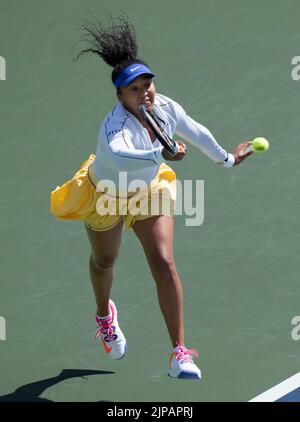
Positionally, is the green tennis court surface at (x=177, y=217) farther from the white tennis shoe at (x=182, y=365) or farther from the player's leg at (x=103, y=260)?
the player's leg at (x=103, y=260)

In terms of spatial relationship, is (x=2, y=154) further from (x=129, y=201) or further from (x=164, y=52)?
(x=129, y=201)

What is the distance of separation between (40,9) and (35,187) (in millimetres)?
3173

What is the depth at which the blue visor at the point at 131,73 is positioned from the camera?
810 cm

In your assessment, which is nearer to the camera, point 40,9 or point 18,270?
point 18,270

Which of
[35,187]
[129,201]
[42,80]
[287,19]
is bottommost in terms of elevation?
[129,201]

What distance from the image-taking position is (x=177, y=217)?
34.8ft

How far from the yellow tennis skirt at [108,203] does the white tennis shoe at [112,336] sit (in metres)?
0.81

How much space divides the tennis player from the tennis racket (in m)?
0.05

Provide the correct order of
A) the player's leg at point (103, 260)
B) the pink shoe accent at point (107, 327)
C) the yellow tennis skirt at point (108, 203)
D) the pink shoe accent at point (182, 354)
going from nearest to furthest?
the pink shoe accent at point (182, 354)
the yellow tennis skirt at point (108, 203)
the player's leg at point (103, 260)
the pink shoe accent at point (107, 327)

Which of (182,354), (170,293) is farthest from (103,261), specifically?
(182,354)

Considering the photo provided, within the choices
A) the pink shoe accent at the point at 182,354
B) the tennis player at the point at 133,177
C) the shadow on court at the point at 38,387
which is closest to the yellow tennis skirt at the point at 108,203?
the tennis player at the point at 133,177
